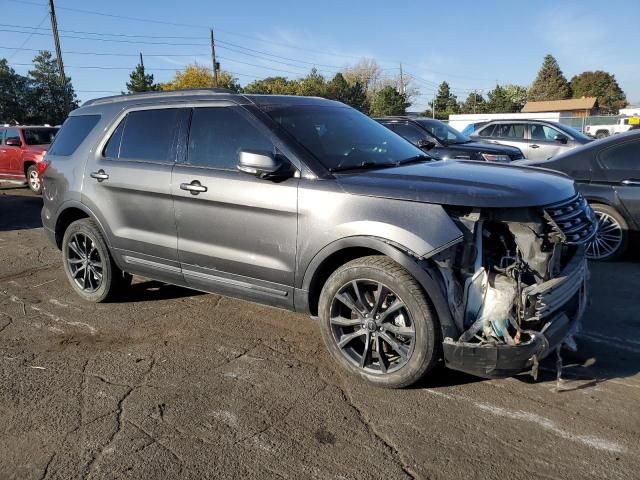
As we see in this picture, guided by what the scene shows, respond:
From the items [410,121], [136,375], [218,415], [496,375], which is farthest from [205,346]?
[410,121]

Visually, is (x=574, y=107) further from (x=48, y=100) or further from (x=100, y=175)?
(x=100, y=175)

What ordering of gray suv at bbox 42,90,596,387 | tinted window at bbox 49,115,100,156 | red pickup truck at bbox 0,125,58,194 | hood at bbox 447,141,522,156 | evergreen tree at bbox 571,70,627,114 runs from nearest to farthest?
gray suv at bbox 42,90,596,387, tinted window at bbox 49,115,100,156, hood at bbox 447,141,522,156, red pickup truck at bbox 0,125,58,194, evergreen tree at bbox 571,70,627,114

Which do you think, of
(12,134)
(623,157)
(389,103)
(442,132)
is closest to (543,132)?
(442,132)

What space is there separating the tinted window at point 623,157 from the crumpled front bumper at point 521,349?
3665 millimetres

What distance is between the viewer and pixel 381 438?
2.90m

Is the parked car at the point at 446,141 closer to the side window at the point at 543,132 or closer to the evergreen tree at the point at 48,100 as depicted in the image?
the side window at the point at 543,132

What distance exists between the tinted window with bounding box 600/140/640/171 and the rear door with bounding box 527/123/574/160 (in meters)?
7.40

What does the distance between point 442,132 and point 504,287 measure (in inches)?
345

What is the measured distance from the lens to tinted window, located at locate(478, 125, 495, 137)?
14656 millimetres

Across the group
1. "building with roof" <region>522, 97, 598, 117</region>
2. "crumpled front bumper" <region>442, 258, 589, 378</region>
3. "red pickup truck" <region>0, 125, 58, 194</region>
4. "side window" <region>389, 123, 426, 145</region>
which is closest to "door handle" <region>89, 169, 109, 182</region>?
"crumpled front bumper" <region>442, 258, 589, 378</region>

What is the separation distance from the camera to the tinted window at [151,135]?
175 inches

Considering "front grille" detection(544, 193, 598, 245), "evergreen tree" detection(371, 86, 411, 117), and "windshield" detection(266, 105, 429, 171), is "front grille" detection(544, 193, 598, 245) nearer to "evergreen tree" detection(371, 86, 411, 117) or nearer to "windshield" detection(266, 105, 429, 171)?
"windshield" detection(266, 105, 429, 171)

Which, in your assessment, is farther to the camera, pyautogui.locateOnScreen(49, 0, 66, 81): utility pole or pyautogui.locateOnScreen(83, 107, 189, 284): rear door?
pyautogui.locateOnScreen(49, 0, 66, 81): utility pole

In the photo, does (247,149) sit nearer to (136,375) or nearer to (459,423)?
(136,375)
